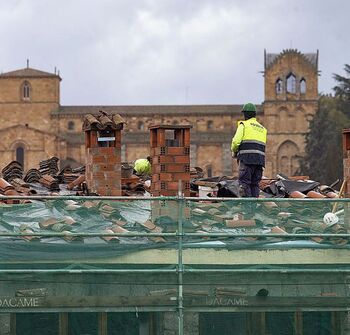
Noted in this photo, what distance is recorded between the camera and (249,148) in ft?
51.1

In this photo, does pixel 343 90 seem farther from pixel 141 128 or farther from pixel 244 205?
pixel 244 205

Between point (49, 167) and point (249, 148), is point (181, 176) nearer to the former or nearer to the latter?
point (249, 148)

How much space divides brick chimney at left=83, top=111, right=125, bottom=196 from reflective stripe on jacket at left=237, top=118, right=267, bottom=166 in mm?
2761

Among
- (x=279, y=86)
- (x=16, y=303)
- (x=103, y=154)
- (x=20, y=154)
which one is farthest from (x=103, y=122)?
(x=279, y=86)

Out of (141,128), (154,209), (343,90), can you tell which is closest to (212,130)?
(141,128)

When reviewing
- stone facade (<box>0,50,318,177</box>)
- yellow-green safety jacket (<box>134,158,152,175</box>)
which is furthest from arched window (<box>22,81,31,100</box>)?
yellow-green safety jacket (<box>134,158,152,175</box>)

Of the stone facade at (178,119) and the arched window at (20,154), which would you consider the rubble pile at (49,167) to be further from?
the arched window at (20,154)

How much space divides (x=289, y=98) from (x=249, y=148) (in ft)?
295

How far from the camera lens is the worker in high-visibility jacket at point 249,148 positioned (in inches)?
609

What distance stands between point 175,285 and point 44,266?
1284mm

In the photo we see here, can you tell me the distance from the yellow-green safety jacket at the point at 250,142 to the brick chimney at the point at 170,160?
859mm

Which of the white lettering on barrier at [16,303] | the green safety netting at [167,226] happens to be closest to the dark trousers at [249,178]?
the green safety netting at [167,226]

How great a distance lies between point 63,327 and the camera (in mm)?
11750

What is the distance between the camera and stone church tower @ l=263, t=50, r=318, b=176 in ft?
340
